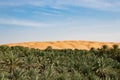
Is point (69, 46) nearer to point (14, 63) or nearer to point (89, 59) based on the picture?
point (89, 59)

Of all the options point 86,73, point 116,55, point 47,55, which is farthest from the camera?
point 116,55

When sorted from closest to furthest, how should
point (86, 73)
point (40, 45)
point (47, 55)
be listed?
point (86, 73)
point (47, 55)
point (40, 45)

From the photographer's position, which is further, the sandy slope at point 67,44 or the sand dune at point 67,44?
the sandy slope at point 67,44

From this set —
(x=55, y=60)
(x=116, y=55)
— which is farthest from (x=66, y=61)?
(x=116, y=55)

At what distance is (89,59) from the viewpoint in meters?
65.1

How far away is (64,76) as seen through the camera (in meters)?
44.5

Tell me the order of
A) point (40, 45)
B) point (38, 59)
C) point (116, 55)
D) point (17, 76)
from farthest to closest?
point (40, 45), point (116, 55), point (38, 59), point (17, 76)

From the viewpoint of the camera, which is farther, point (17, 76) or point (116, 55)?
point (116, 55)

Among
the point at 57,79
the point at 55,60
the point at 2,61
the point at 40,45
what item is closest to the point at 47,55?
the point at 55,60

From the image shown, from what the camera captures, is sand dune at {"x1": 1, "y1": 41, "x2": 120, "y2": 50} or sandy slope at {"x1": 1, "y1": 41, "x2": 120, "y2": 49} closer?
sand dune at {"x1": 1, "y1": 41, "x2": 120, "y2": 50}

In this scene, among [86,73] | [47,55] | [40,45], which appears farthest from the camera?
[40,45]

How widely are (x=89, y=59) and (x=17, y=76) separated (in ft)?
76.0

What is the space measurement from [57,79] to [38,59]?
17.2 metres

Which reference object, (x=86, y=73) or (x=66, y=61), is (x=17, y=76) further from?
(x=66, y=61)
